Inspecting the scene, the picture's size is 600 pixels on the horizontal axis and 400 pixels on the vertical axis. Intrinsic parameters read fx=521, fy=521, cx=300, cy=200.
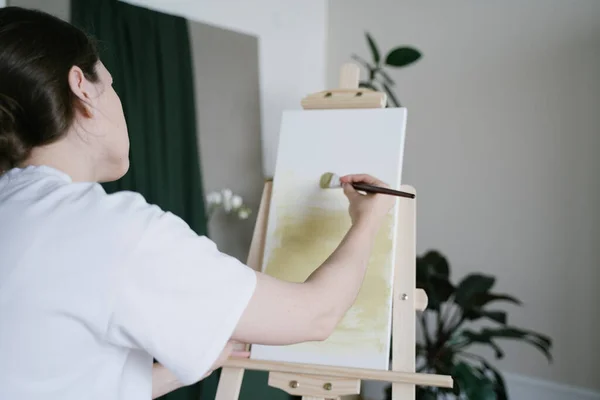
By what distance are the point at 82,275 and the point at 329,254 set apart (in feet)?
2.15

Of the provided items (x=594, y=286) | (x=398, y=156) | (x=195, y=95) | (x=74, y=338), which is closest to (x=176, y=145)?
(x=195, y=95)

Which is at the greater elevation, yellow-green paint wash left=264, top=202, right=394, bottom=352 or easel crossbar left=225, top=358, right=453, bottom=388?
yellow-green paint wash left=264, top=202, right=394, bottom=352

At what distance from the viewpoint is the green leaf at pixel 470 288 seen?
5.88 feet

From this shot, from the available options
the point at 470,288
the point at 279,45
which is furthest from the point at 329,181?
the point at 279,45

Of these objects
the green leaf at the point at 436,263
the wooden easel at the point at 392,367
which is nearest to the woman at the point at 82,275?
the wooden easel at the point at 392,367

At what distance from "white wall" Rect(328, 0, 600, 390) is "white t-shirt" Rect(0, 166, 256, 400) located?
71.0 inches

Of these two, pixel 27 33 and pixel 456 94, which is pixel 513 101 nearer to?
pixel 456 94

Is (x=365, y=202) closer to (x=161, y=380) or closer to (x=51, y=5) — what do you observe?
(x=161, y=380)

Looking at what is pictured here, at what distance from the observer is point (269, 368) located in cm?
112

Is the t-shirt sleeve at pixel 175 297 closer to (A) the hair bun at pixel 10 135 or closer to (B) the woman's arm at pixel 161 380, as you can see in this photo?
(A) the hair bun at pixel 10 135

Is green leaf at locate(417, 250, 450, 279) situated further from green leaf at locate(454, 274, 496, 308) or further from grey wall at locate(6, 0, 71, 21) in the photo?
grey wall at locate(6, 0, 71, 21)

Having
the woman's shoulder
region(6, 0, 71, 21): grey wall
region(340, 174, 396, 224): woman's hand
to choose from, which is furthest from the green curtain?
the woman's shoulder

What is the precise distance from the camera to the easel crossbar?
1026 mm

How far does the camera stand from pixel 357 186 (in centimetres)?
108
